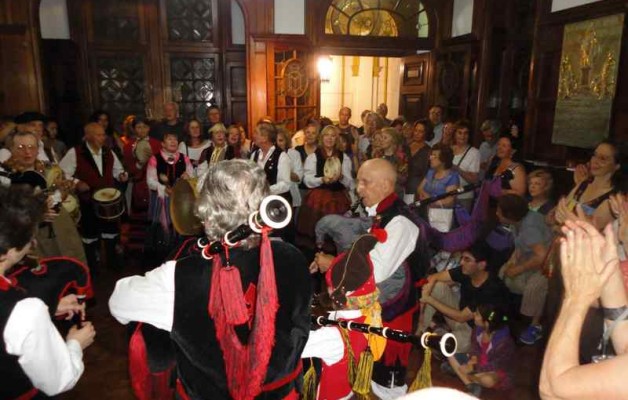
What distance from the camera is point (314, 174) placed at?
5.05 meters

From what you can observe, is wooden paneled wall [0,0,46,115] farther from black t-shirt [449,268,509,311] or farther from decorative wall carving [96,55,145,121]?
black t-shirt [449,268,509,311]

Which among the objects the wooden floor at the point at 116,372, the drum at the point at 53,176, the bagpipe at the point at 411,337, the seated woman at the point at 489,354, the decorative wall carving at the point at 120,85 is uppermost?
the decorative wall carving at the point at 120,85

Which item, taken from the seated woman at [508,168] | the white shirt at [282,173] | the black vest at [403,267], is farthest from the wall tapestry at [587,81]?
the black vest at [403,267]

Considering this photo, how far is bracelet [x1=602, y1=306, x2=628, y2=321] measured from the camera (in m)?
1.33

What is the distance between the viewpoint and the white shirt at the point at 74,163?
4.70m

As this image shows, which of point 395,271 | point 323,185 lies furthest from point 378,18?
point 395,271

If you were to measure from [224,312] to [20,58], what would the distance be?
671 centimetres

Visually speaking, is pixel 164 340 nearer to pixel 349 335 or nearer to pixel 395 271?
pixel 349 335

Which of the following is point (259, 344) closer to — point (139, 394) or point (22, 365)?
point (139, 394)

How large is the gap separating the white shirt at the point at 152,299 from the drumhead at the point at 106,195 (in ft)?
11.4

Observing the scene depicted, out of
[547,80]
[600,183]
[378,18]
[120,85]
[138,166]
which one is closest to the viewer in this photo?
[600,183]

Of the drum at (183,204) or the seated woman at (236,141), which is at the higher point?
the seated woman at (236,141)

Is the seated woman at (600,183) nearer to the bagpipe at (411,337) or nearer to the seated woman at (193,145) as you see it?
the bagpipe at (411,337)

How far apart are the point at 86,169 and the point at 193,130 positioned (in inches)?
49.1
